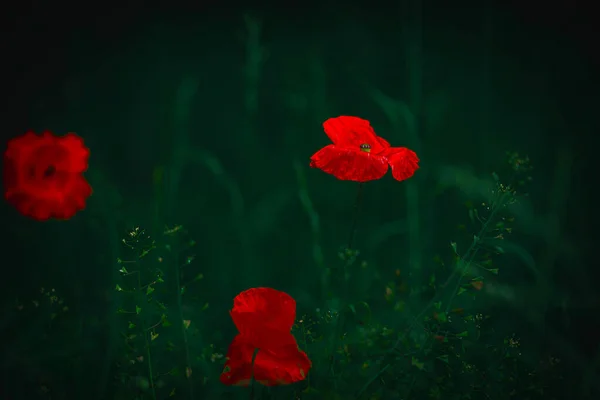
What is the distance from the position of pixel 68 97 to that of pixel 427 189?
1.00m

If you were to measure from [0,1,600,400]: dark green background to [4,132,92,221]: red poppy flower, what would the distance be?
0.70ft

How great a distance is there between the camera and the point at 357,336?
121 centimetres

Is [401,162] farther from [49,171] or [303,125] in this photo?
[49,171]

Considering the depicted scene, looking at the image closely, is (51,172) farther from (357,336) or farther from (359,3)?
(359,3)

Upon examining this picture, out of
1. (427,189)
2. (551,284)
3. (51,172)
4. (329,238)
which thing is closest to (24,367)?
(51,172)

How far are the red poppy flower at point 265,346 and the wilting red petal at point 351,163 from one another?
0.79 feet

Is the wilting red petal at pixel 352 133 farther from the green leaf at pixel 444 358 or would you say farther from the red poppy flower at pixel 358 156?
the green leaf at pixel 444 358

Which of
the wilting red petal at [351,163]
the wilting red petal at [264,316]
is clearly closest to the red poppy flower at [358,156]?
the wilting red petal at [351,163]

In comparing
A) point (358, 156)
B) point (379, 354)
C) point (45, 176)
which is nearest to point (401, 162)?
point (358, 156)

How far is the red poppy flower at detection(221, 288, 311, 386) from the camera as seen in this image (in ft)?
2.98

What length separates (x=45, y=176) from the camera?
3.64ft

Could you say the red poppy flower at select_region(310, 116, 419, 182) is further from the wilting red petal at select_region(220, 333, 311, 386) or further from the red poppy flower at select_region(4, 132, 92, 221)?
the red poppy flower at select_region(4, 132, 92, 221)

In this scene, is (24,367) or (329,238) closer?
(24,367)

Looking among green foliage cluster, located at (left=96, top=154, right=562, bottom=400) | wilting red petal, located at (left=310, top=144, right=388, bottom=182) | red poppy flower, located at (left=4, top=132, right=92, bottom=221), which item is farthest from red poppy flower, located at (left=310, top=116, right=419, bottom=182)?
red poppy flower, located at (left=4, top=132, right=92, bottom=221)
